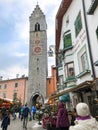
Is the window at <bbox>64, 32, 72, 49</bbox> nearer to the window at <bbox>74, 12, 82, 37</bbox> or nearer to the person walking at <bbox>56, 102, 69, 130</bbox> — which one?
the window at <bbox>74, 12, 82, 37</bbox>

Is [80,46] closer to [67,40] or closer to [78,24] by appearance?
[78,24]

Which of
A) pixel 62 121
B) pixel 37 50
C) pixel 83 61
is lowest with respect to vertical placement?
pixel 62 121

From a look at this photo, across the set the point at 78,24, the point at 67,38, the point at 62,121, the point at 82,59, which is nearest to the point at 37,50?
the point at 67,38

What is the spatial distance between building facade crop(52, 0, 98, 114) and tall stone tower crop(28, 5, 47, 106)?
3302 centimetres

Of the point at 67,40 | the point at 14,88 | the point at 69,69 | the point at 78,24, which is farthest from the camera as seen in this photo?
the point at 14,88

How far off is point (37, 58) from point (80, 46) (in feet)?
134

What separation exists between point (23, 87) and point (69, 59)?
4433 cm

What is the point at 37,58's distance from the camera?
5356 cm

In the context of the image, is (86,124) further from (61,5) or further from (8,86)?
(8,86)

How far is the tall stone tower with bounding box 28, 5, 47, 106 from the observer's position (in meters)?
50.1

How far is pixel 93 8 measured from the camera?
9.70 m

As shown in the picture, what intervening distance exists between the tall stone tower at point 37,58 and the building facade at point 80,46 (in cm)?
3302

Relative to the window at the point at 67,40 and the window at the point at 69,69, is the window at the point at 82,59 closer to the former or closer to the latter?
the window at the point at 69,69

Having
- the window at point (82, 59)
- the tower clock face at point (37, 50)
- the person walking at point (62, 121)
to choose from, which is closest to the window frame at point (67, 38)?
the window at point (82, 59)
